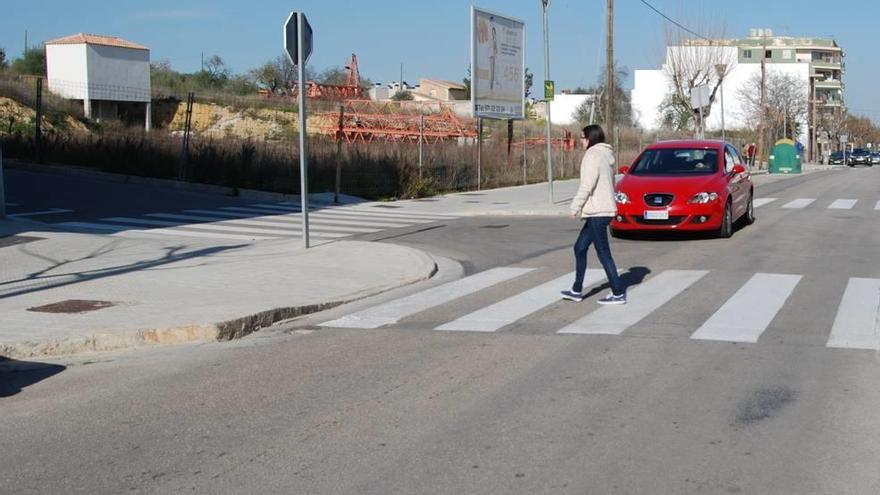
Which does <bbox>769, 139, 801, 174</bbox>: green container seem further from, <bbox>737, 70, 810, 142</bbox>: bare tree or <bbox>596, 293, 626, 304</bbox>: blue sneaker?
<bbox>596, 293, 626, 304</bbox>: blue sneaker

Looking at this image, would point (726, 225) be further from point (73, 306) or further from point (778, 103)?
point (778, 103)

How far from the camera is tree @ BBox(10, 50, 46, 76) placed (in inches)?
2562

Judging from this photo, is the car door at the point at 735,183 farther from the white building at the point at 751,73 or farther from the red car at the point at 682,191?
the white building at the point at 751,73

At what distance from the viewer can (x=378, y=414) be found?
6406 mm

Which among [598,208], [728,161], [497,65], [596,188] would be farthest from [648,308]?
[497,65]

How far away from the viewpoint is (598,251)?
1059cm

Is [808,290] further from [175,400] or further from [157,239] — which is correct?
[157,239]

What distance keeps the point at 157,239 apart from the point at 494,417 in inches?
439

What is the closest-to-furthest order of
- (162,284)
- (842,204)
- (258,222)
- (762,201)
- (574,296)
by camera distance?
(574,296) → (162,284) → (258,222) → (842,204) → (762,201)

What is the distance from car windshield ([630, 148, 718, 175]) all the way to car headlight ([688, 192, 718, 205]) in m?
1.07

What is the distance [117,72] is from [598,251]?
149 feet

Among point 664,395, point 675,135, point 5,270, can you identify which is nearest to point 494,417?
point 664,395

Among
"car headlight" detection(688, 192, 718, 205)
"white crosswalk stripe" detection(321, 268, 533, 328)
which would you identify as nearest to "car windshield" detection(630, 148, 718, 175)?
"car headlight" detection(688, 192, 718, 205)

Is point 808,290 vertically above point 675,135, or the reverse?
point 675,135
